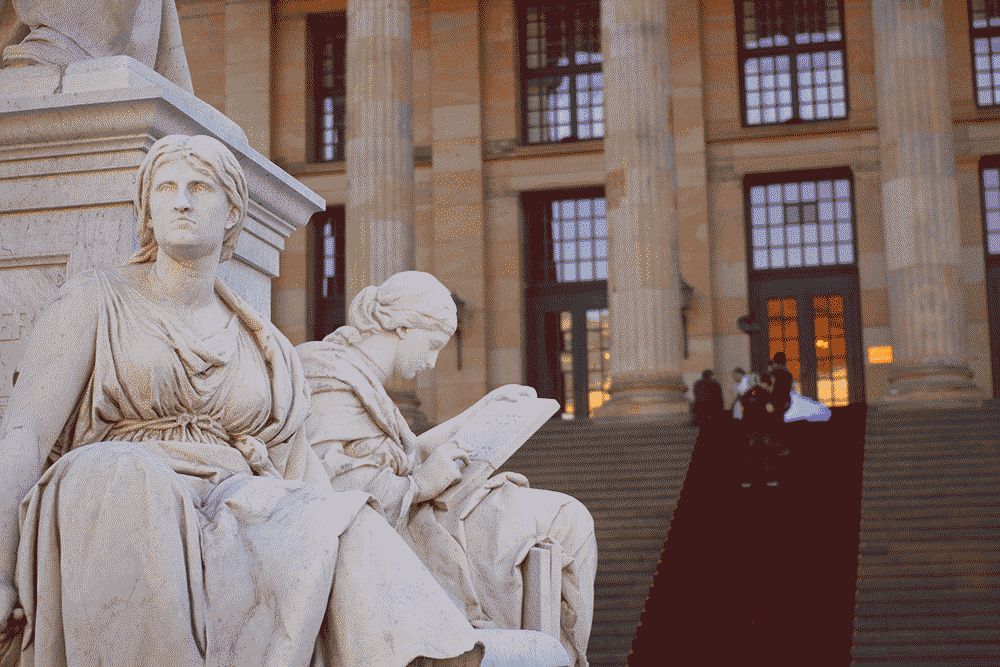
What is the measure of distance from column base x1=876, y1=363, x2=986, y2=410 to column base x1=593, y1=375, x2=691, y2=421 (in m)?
3.26

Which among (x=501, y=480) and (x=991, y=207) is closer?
(x=501, y=480)

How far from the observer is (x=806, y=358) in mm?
32156

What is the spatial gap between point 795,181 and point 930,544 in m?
16.4

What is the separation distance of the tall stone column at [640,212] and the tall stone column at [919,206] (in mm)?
3757

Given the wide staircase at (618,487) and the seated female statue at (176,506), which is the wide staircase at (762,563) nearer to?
the wide staircase at (618,487)

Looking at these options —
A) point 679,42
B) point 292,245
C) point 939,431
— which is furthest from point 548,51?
point 939,431

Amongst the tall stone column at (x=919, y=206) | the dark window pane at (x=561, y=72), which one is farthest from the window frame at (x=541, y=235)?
the tall stone column at (x=919, y=206)

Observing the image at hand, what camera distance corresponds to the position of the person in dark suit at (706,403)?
24938 millimetres

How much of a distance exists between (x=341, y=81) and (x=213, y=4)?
3.53m

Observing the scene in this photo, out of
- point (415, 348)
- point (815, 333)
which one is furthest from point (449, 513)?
point (815, 333)

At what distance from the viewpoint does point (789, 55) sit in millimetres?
33938

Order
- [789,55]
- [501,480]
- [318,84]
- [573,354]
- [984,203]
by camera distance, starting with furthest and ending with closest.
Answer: [318,84]
[789,55]
[573,354]
[984,203]
[501,480]

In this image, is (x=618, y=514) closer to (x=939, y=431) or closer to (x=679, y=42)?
(x=939, y=431)

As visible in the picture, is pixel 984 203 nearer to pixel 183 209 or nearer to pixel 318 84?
pixel 318 84
